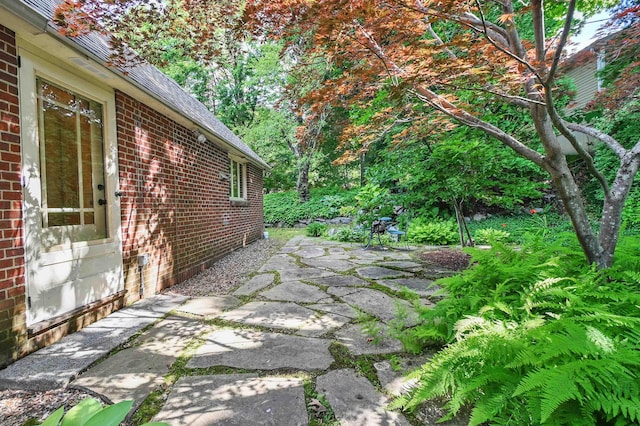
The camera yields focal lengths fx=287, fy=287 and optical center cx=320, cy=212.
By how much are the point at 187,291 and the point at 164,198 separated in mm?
1311

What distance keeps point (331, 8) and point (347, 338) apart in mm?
2643

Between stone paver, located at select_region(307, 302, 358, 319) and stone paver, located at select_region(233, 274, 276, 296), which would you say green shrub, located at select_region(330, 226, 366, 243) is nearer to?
stone paver, located at select_region(233, 274, 276, 296)

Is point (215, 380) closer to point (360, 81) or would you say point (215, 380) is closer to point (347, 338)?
point (347, 338)

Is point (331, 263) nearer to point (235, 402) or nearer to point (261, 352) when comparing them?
point (261, 352)

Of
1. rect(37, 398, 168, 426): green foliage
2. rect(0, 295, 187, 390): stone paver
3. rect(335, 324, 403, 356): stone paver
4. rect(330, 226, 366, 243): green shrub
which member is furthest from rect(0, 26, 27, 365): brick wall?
rect(330, 226, 366, 243): green shrub

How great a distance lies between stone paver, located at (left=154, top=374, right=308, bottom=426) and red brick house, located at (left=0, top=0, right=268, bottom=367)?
1.36 m

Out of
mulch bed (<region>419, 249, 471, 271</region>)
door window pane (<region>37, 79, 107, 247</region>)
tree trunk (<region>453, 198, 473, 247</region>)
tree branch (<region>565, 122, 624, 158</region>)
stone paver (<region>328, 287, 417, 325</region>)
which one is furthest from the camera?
tree trunk (<region>453, 198, 473, 247</region>)

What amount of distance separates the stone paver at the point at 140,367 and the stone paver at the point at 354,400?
3.45ft

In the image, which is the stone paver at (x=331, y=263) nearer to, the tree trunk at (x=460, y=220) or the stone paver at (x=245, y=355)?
the stone paver at (x=245, y=355)

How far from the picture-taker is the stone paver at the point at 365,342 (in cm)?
214

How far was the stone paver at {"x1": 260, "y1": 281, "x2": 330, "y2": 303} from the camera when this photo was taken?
3385 millimetres

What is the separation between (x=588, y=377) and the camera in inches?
45.7

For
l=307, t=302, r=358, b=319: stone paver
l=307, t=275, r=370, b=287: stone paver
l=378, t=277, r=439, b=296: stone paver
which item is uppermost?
l=307, t=275, r=370, b=287: stone paver

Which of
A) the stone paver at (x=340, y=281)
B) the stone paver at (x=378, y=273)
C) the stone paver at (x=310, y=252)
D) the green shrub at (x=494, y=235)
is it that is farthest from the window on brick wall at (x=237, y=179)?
the green shrub at (x=494, y=235)
